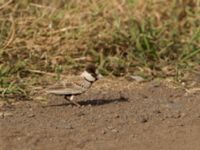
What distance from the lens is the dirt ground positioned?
6.08 meters

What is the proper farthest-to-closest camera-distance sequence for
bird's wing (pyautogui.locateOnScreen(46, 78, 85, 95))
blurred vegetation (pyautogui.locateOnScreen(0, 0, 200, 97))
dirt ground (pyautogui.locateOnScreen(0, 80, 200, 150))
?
blurred vegetation (pyautogui.locateOnScreen(0, 0, 200, 97))
bird's wing (pyautogui.locateOnScreen(46, 78, 85, 95))
dirt ground (pyautogui.locateOnScreen(0, 80, 200, 150))

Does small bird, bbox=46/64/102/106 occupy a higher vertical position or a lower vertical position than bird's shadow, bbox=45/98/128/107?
higher

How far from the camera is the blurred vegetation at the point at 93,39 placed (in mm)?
8305

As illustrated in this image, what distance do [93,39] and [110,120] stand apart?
2274 mm

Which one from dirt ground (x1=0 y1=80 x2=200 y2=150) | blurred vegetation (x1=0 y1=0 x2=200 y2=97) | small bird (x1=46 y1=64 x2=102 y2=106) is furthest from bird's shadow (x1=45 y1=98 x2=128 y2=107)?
blurred vegetation (x1=0 y1=0 x2=200 y2=97)

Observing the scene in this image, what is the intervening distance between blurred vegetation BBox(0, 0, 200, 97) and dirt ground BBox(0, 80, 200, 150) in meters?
0.51

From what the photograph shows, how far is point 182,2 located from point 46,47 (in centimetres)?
223

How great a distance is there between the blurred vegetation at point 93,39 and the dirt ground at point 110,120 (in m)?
0.51

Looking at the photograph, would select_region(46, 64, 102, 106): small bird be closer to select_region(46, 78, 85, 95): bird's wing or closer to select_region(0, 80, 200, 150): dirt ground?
select_region(46, 78, 85, 95): bird's wing

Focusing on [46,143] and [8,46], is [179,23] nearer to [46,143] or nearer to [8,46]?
[8,46]

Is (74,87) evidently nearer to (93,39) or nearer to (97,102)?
(97,102)

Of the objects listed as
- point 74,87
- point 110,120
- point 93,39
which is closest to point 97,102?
point 74,87

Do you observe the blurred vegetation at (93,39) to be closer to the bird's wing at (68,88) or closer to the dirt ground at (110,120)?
the dirt ground at (110,120)

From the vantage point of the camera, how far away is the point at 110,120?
6.75 meters
